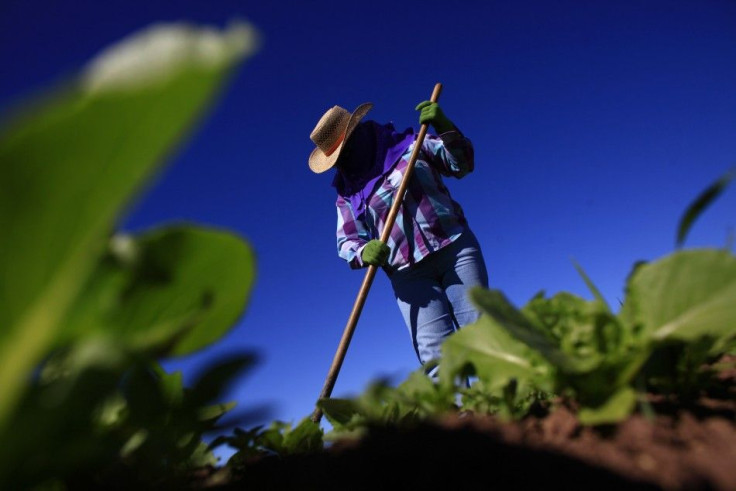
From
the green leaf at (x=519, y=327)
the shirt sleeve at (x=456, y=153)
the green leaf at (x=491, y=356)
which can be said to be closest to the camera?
the green leaf at (x=519, y=327)

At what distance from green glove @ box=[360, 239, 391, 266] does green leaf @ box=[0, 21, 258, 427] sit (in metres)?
3.18

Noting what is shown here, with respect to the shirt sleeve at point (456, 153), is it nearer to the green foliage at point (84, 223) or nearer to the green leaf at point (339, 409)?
the green leaf at point (339, 409)

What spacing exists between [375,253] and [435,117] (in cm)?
142

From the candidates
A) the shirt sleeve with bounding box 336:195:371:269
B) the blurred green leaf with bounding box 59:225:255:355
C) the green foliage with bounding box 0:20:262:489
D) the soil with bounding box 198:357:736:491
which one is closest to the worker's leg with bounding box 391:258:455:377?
the shirt sleeve with bounding box 336:195:371:269

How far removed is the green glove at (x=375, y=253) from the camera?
3.48m

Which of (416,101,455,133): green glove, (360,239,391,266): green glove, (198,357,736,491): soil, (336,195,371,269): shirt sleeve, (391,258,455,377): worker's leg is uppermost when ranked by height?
(416,101,455,133): green glove

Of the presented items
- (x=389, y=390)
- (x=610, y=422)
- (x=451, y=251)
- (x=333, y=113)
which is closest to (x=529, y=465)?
(x=610, y=422)

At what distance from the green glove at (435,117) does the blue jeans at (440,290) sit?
1.15 m

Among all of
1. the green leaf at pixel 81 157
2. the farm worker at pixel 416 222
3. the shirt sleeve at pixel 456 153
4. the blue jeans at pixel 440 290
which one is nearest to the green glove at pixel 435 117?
the farm worker at pixel 416 222

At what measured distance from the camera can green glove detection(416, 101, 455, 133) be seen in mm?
4129

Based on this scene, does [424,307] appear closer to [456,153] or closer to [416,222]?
[416,222]

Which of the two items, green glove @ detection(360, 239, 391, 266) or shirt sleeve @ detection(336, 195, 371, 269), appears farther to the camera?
shirt sleeve @ detection(336, 195, 371, 269)

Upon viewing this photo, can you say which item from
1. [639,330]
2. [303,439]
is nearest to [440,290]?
[303,439]

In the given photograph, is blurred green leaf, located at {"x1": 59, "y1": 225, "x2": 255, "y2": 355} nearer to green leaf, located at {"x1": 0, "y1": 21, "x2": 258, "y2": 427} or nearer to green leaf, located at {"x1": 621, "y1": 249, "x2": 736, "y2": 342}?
green leaf, located at {"x1": 0, "y1": 21, "x2": 258, "y2": 427}
